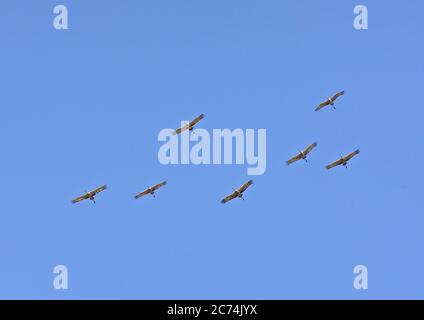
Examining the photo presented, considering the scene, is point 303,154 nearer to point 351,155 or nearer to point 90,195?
point 351,155

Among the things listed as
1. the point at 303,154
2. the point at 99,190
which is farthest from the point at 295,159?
the point at 99,190

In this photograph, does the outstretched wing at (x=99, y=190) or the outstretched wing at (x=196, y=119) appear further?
the outstretched wing at (x=99, y=190)

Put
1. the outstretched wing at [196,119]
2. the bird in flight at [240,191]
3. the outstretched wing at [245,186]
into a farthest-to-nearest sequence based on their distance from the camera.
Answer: the outstretched wing at [196,119] → the bird in flight at [240,191] → the outstretched wing at [245,186]

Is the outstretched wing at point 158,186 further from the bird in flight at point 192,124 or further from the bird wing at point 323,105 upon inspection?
the bird wing at point 323,105

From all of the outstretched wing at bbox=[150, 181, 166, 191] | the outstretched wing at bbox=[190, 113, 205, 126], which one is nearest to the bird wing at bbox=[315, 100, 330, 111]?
the outstretched wing at bbox=[190, 113, 205, 126]

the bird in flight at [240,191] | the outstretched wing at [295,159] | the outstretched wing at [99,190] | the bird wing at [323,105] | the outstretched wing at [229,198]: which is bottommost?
the outstretched wing at [229,198]

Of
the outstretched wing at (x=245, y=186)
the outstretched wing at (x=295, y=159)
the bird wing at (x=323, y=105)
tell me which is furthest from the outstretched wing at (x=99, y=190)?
the bird wing at (x=323, y=105)

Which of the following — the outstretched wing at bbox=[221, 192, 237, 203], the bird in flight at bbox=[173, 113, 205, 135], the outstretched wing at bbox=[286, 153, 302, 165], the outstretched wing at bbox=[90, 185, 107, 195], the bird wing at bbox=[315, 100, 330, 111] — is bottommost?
the outstretched wing at bbox=[221, 192, 237, 203]

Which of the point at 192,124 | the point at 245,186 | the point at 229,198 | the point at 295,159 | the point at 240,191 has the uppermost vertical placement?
the point at 192,124

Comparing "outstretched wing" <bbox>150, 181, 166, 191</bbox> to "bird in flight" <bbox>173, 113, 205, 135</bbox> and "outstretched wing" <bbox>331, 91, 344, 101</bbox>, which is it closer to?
"bird in flight" <bbox>173, 113, 205, 135</bbox>
